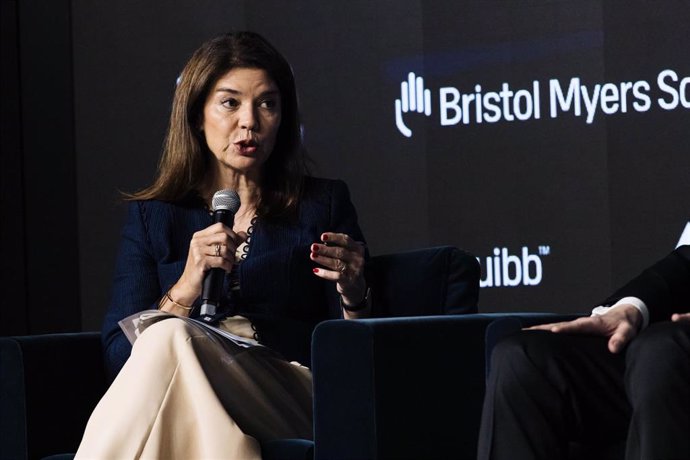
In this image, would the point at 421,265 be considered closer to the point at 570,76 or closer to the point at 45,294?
the point at 570,76

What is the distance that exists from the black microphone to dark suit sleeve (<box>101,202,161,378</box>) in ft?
0.85

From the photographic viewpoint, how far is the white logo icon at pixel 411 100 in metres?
4.41

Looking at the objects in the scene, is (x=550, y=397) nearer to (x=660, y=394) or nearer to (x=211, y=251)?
(x=660, y=394)

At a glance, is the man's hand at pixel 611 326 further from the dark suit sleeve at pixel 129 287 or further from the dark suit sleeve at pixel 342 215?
the dark suit sleeve at pixel 129 287

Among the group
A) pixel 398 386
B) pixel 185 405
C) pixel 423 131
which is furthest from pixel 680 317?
pixel 423 131

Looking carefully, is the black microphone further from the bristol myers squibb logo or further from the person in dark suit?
the bristol myers squibb logo

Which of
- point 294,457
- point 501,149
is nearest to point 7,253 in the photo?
point 501,149

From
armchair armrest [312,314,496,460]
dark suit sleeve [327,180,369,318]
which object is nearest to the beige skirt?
armchair armrest [312,314,496,460]

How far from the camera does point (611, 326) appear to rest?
2.20 metres

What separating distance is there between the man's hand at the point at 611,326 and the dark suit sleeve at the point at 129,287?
1.08 meters

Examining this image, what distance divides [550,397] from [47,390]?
1265mm

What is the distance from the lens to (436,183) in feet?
14.5

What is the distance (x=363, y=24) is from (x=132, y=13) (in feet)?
3.51

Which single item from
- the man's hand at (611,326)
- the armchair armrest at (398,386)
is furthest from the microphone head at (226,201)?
the man's hand at (611,326)
